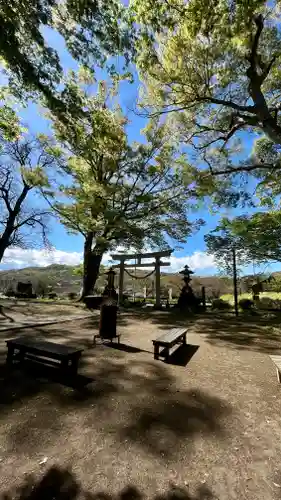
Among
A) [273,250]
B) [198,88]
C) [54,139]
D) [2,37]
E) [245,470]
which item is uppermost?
[54,139]

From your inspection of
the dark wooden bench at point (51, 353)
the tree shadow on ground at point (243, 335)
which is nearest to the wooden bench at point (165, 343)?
the dark wooden bench at point (51, 353)

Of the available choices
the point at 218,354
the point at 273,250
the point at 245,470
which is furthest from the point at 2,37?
the point at 273,250

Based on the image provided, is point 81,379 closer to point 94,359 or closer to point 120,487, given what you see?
point 94,359

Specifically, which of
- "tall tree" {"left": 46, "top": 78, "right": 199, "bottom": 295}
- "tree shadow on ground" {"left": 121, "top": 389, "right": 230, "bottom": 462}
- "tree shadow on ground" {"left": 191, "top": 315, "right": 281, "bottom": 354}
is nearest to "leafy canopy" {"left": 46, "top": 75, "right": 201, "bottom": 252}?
"tall tree" {"left": 46, "top": 78, "right": 199, "bottom": 295}

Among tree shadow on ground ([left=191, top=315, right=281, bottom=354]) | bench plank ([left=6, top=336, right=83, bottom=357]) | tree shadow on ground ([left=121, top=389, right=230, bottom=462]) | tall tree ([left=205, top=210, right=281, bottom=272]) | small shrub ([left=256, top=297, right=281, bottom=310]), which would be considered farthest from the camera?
small shrub ([left=256, top=297, right=281, bottom=310])

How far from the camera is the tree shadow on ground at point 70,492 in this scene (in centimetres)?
190

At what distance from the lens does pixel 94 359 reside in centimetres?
508

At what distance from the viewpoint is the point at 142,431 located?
2764 mm

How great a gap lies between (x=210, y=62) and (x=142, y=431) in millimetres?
11192

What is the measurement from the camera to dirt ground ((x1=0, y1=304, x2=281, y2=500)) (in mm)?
2041

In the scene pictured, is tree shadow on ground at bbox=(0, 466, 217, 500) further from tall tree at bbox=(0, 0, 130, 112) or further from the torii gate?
the torii gate

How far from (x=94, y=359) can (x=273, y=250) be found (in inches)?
427

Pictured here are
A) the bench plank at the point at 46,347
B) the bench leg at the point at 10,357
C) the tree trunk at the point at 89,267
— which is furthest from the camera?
the tree trunk at the point at 89,267

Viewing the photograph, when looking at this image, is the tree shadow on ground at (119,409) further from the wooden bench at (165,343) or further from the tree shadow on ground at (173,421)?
the wooden bench at (165,343)
